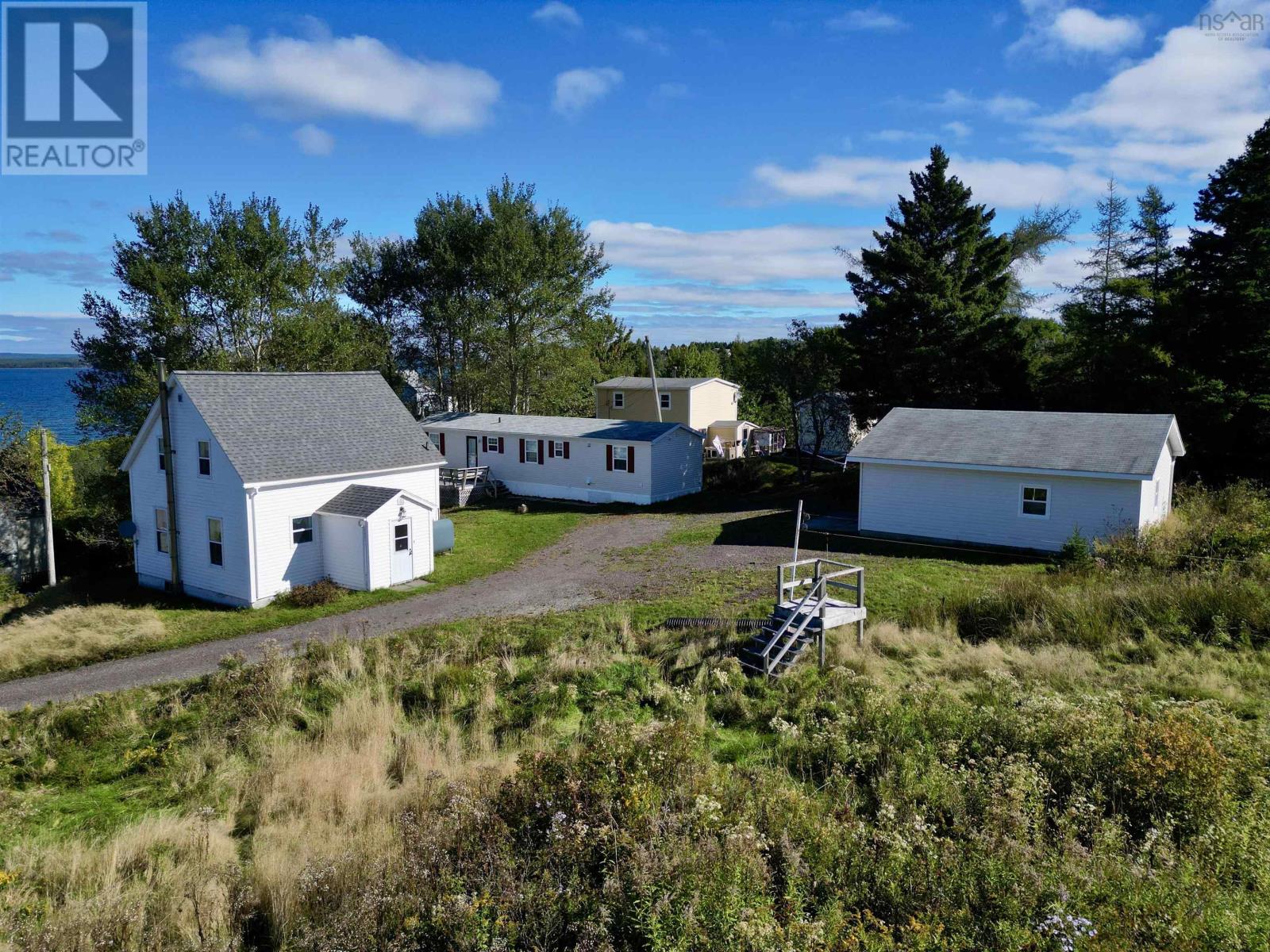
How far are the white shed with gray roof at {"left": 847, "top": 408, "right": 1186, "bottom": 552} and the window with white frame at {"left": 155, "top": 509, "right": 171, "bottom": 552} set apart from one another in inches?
823

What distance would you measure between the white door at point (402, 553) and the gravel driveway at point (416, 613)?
4.07ft

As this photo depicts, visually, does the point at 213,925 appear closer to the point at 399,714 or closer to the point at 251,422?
the point at 399,714

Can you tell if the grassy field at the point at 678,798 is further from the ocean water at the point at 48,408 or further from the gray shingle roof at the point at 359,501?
the ocean water at the point at 48,408

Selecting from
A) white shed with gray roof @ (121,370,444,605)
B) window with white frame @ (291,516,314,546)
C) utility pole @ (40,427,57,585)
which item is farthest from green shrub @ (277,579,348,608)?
utility pole @ (40,427,57,585)

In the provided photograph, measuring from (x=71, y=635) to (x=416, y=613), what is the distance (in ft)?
24.5

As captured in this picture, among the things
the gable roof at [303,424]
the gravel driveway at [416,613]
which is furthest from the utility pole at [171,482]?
the gravel driveway at [416,613]

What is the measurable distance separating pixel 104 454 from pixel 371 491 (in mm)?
19187

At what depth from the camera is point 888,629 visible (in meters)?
14.2

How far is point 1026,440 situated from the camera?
24797 mm

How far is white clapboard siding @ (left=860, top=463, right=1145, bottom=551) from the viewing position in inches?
888

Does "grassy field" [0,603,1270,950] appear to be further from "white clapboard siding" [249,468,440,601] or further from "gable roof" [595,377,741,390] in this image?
"gable roof" [595,377,741,390]

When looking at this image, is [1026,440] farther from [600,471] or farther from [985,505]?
[600,471]

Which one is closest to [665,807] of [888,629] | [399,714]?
[399,714]

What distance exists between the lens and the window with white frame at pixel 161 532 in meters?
23.0
